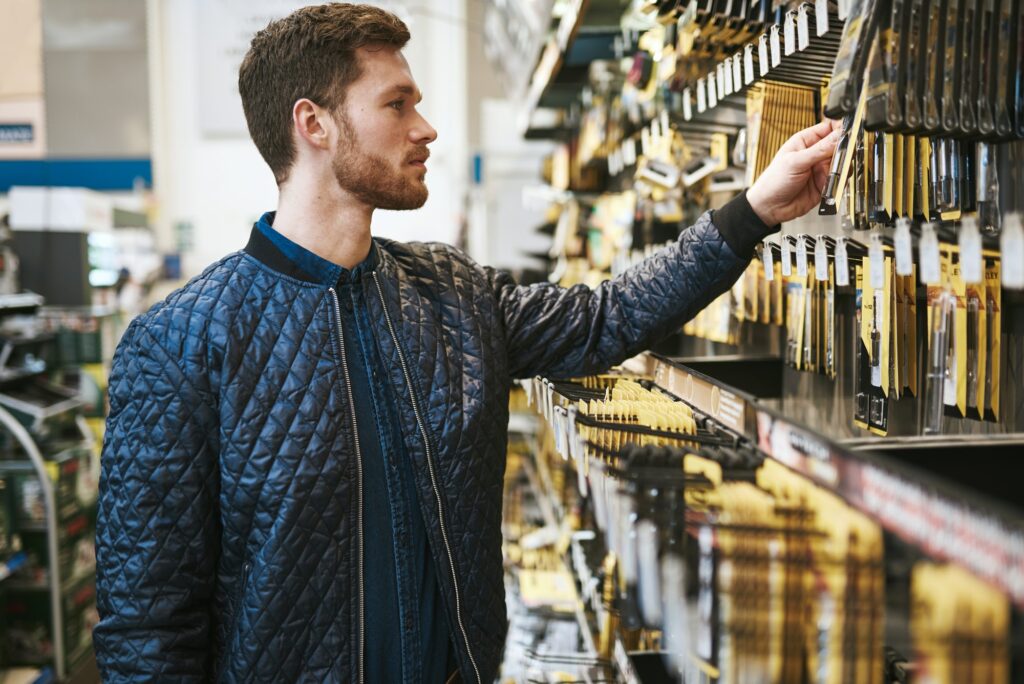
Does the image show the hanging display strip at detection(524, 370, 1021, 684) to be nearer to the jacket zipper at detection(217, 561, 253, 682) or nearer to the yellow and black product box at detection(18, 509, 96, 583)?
the jacket zipper at detection(217, 561, 253, 682)

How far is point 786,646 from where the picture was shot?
804 mm

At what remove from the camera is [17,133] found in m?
4.58

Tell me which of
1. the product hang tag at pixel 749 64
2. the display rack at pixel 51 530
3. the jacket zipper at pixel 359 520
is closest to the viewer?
the jacket zipper at pixel 359 520

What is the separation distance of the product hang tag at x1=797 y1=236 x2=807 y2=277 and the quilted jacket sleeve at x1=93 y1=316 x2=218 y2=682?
991 millimetres

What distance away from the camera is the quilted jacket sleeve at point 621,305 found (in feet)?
5.01

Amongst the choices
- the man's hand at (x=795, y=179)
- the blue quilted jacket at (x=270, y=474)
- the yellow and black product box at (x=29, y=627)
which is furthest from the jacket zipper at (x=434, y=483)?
the yellow and black product box at (x=29, y=627)

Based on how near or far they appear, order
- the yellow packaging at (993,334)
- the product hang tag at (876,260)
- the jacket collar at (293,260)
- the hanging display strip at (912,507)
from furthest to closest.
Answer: the jacket collar at (293,260) < the product hang tag at (876,260) < the yellow packaging at (993,334) < the hanging display strip at (912,507)

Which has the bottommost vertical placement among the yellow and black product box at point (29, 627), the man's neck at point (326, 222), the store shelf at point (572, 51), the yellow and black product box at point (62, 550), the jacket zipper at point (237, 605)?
the yellow and black product box at point (29, 627)

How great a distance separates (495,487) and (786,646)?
33.0 inches

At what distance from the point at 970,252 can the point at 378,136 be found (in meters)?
0.95

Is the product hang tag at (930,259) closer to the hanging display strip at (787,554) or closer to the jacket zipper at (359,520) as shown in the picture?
the hanging display strip at (787,554)

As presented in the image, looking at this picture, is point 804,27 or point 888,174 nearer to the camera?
point 888,174

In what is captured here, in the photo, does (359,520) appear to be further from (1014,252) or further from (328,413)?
(1014,252)

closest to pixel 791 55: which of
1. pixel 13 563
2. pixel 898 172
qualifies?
pixel 898 172
